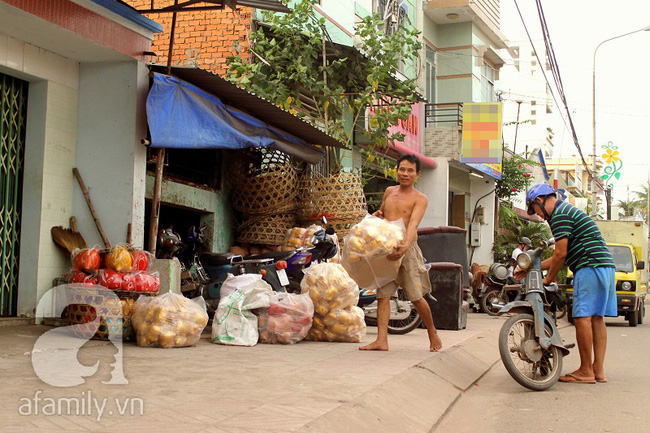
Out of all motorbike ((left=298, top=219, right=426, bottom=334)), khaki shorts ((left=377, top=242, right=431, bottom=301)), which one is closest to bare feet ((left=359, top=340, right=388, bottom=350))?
khaki shorts ((left=377, top=242, right=431, bottom=301))

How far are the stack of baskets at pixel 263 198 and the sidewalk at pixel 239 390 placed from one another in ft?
11.0

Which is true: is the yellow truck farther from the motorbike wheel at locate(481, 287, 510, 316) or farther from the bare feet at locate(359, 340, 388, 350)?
the bare feet at locate(359, 340, 388, 350)

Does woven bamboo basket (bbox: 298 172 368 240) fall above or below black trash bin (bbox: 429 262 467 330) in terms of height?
above

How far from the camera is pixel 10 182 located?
765cm

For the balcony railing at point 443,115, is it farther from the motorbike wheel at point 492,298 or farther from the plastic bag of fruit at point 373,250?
the plastic bag of fruit at point 373,250

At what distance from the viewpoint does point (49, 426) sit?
3395 millimetres

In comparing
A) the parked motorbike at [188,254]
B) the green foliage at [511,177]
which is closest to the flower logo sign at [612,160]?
the green foliage at [511,177]

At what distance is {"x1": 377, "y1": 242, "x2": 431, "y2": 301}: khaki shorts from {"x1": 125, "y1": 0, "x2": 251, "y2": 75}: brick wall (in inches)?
244

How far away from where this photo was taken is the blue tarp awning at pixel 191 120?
7617mm

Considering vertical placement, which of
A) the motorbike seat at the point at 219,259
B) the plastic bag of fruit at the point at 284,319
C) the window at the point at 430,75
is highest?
the window at the point at 430,75

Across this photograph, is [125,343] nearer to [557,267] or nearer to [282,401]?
[282,401]

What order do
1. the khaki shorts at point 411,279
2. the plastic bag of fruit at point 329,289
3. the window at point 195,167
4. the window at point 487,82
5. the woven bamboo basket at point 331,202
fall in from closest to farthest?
the khaki shorts at point 411,279 → the plastic bag of fruit at point 329,289 → the window at point 195,167 → the woven bamboo basket at point 331,202 → the window at point 487,82

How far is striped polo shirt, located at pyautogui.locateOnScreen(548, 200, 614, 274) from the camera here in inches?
249

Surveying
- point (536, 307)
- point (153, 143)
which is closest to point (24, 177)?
point (153, 143)
